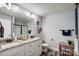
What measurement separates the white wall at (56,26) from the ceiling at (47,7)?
0.08m

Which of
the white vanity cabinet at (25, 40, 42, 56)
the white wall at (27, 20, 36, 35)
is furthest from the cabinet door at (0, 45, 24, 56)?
the white wall at (27, 20, 36, 35)

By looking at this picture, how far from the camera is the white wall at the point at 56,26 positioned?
1316 millimetres

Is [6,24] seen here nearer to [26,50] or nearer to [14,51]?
[14,51]

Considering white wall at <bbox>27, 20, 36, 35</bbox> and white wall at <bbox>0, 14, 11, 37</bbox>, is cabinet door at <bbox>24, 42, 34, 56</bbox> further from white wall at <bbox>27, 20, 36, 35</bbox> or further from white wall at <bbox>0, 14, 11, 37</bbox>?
white wall at <bbox>0, 14, 11, 37</bbox>

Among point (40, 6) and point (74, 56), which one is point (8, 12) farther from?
point (74, 56)

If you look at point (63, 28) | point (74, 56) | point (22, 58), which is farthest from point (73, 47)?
point (22, 58)

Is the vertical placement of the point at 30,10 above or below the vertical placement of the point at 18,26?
above

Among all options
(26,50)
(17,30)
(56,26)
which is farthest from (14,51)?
(56,26)

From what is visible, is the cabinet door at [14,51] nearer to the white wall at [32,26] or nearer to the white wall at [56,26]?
the white wall at [32,26]

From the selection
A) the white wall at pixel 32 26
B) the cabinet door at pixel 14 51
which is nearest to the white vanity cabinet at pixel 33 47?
the cabinet door at pixel 14 51

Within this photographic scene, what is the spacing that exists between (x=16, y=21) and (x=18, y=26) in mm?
95

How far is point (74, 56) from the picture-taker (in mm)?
1208

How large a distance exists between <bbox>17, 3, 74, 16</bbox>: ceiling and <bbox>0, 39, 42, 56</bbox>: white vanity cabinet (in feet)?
1.84

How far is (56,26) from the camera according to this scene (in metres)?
1.40
